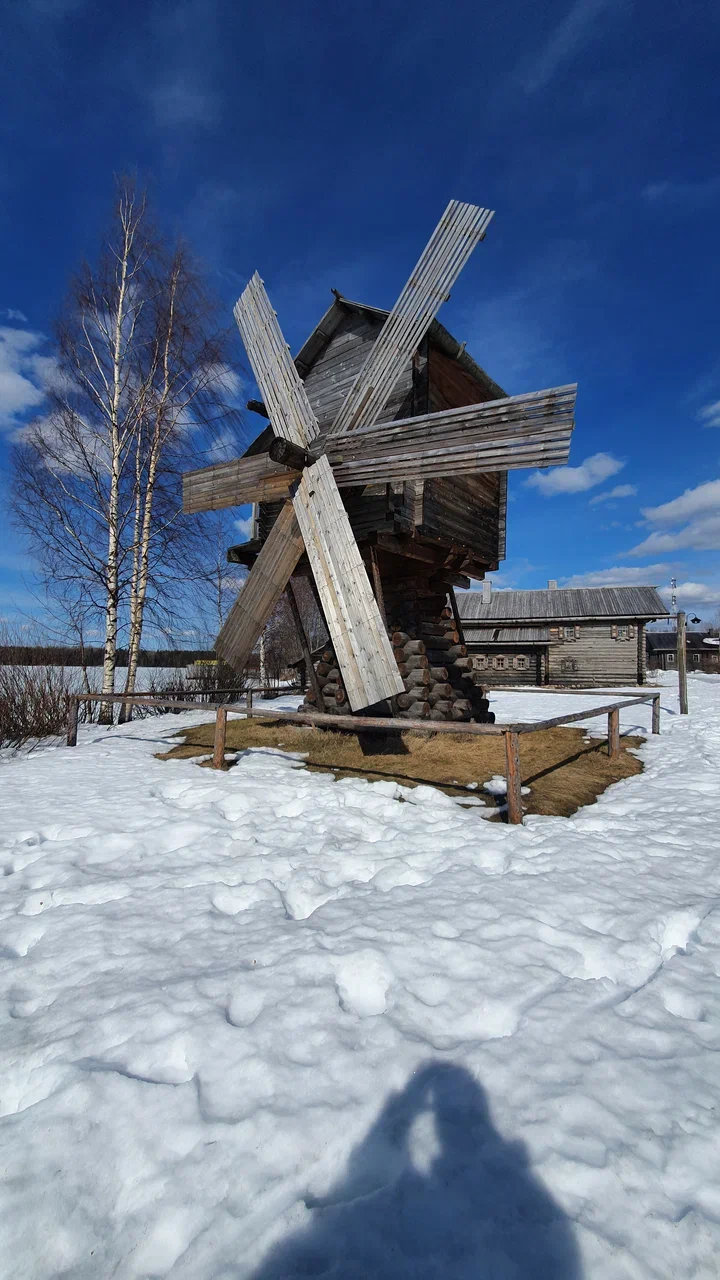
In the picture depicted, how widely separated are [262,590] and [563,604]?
23.2 m

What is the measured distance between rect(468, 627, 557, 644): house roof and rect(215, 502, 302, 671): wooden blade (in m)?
20.7

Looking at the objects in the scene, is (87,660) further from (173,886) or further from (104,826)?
(173,886)

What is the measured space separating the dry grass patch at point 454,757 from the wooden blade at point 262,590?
1.58 metres

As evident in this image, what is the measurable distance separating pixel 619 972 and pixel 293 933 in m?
1.54

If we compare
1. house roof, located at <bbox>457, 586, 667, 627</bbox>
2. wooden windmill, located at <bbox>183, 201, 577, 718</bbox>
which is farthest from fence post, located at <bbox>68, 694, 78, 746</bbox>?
house roof, located at <bbox>457, 586, 667, 627</bbox>

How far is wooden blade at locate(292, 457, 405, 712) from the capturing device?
581cm

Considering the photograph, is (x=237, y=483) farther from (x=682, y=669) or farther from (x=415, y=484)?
(x=682, y=669)

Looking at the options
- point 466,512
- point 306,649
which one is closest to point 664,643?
point 466,512

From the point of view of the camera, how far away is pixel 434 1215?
1295 mm

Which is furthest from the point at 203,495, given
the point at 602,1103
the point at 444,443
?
the point at 602,1103

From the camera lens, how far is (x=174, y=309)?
11.4 m

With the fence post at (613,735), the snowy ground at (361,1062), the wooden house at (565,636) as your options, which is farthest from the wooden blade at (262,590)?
the wooden house at (565,636)

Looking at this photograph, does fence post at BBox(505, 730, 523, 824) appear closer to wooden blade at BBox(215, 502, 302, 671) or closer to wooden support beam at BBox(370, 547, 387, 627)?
wooden support beam at BBox(370, 547, 387, 627)

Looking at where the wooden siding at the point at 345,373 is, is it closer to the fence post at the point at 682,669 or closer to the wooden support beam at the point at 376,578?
the wooden support beam at the point at 376,578
